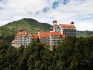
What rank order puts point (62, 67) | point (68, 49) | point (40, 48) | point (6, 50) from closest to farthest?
point (62, 67) → point (68, 49) → point (40, 48) → point (6, 50)

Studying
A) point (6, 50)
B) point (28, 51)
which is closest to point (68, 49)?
point (28, 51)

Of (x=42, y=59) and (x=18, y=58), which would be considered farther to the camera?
(x=18, y=58)

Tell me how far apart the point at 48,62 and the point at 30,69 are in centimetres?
687

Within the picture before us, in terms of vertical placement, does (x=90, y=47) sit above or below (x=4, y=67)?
above

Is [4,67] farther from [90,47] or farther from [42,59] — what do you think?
[90,47]

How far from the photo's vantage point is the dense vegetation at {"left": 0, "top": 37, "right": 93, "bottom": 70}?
278ft

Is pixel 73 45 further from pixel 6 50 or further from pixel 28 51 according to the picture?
pixel 6 50

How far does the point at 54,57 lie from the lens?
88688mm

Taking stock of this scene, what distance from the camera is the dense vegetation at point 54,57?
84750 mm

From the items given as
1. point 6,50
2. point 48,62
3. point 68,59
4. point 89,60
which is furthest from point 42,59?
point 6,50

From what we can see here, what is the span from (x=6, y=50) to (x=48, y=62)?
85.4ft

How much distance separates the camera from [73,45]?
3597 inches

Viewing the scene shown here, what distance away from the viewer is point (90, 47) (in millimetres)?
95938

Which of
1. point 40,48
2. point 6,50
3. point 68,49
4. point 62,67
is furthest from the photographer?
point 6,50
